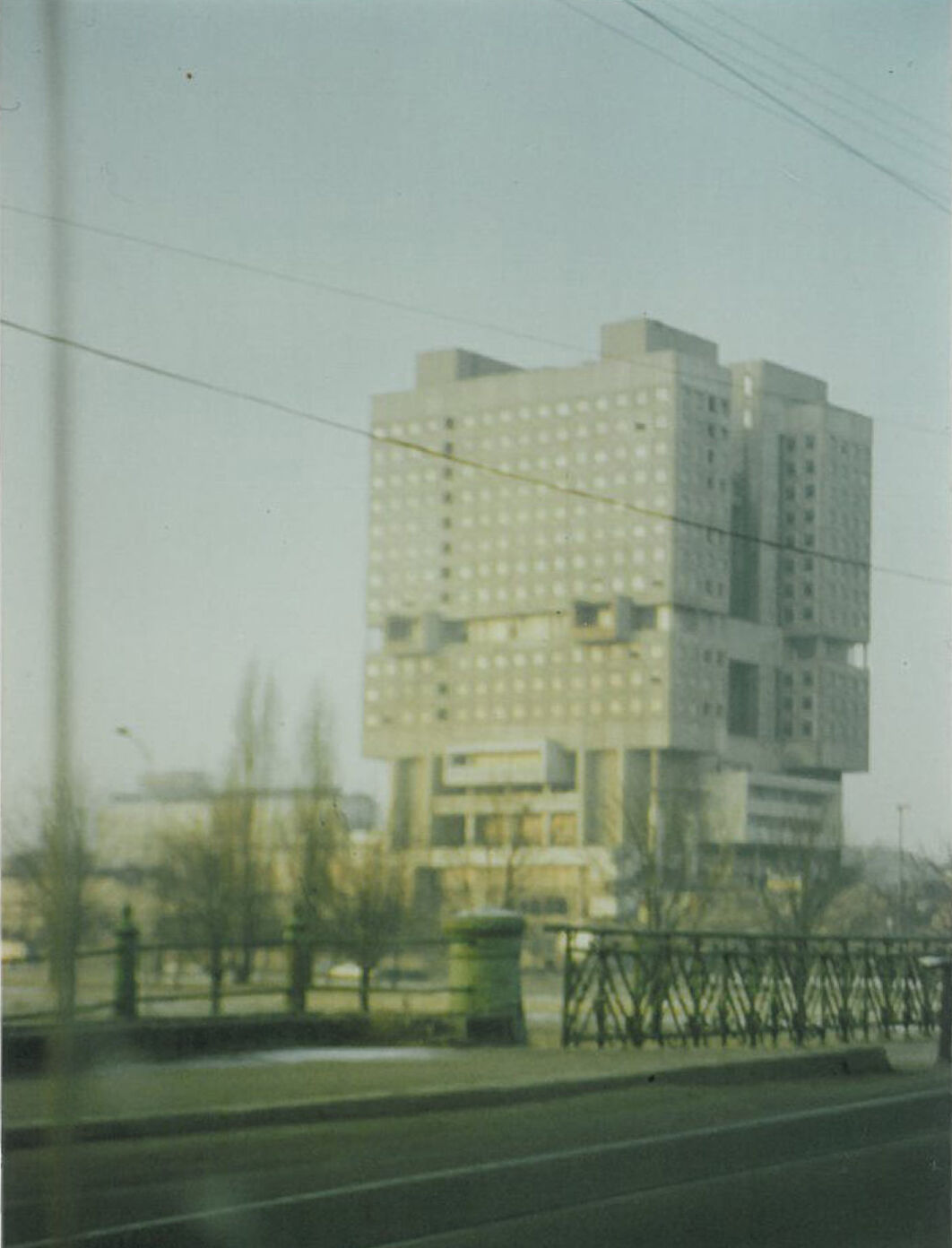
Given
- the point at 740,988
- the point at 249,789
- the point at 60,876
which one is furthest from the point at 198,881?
the point at 60,876

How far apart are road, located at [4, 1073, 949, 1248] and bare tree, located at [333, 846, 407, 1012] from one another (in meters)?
4.99

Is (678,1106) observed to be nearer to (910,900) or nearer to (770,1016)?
(770,1016)

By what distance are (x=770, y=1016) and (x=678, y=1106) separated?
579cm

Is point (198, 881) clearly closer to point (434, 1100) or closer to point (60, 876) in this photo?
point (434, 1100)

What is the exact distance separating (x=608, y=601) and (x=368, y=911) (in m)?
7.77

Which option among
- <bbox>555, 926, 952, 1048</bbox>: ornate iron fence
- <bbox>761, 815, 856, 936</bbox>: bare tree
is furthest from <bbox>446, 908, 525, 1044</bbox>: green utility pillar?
<bbox>761, 815, 856, 936</bbox>: bare tree

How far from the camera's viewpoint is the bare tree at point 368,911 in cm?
1507

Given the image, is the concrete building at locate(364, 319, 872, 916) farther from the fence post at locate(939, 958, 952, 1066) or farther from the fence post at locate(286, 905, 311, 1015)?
the fence post at locate(939, 958, 952, 1066)

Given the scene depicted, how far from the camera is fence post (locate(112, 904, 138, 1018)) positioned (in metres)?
12.0

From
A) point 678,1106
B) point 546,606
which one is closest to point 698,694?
point 546,606

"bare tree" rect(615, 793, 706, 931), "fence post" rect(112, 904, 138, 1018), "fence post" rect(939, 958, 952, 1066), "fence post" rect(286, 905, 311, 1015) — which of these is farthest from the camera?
"bare tree" rect(615, 793, 706, 931)

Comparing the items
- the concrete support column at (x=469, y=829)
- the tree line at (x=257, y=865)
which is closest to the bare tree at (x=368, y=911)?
the tree line at (x=257, y=865)

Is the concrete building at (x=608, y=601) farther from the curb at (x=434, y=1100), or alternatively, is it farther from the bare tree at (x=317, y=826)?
the curb at (x=434, y=1100)

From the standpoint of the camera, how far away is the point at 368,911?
771 inches
